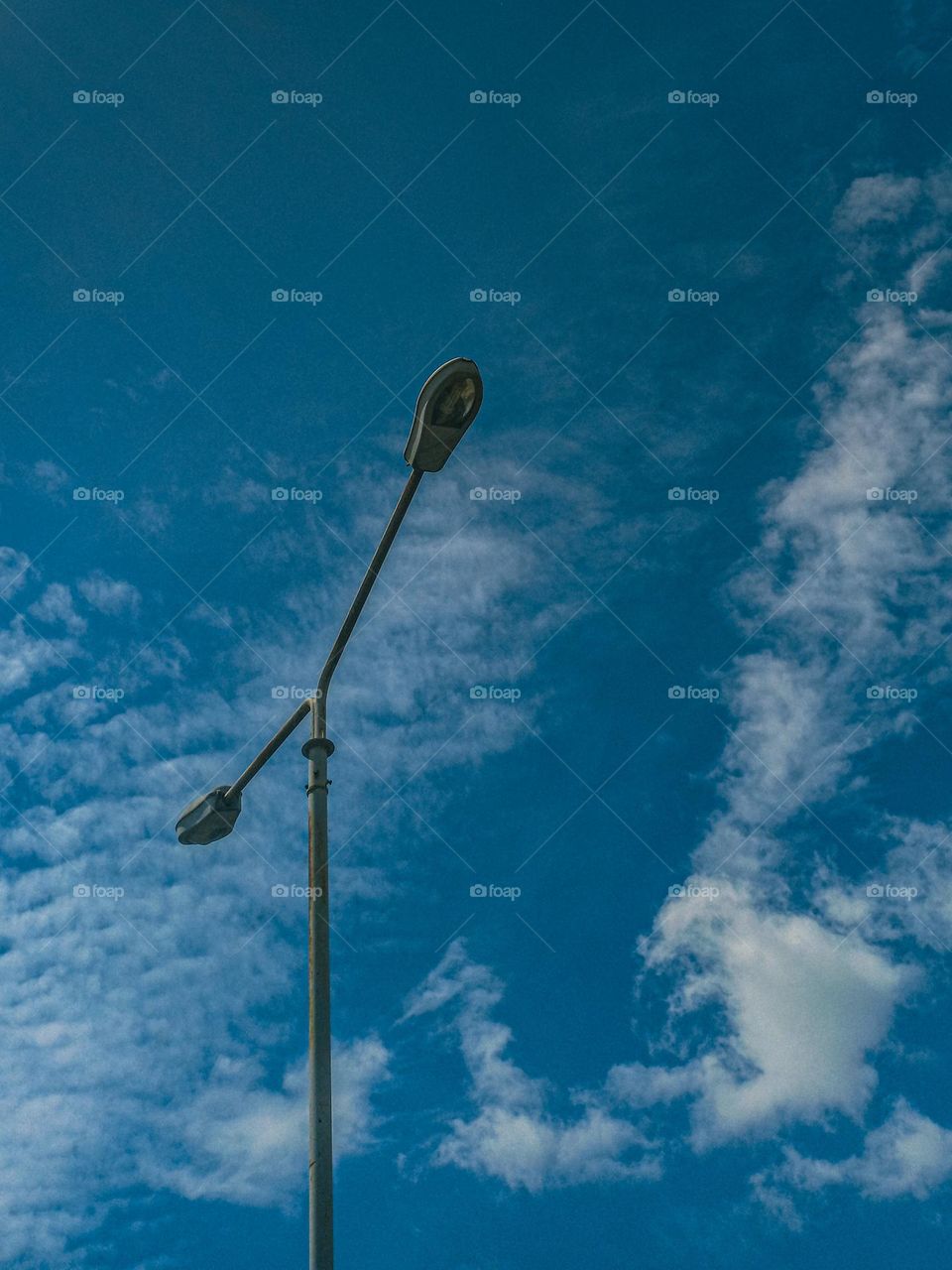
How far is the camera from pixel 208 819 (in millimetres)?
7754

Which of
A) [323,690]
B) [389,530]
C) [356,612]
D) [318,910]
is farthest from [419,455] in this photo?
[318,910]

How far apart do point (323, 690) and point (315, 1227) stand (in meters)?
2.98

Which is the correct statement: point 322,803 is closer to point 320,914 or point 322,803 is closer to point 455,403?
point 320,914

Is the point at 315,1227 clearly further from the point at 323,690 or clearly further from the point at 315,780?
the point at 323,690

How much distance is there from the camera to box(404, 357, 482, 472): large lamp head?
22.7 feet

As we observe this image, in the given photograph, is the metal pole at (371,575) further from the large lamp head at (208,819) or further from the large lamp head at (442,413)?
the large lamp head at (208,819)

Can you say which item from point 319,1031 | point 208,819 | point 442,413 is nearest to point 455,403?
point 442,413

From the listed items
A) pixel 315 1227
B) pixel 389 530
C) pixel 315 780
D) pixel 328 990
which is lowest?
pixel 315 1227

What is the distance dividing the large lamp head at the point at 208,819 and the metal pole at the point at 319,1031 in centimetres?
104

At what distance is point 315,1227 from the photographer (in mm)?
5512

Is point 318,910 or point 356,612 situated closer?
point 318,910

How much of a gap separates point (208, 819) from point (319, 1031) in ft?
7.11

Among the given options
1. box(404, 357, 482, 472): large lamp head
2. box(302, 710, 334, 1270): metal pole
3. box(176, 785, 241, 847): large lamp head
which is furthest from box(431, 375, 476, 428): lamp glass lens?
box(176, 785, 241, 847): large lamp head

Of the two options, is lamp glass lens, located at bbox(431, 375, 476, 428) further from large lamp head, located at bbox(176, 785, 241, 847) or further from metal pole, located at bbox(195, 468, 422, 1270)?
large lamp head, located at bbox(176, 785, 241, 847)
